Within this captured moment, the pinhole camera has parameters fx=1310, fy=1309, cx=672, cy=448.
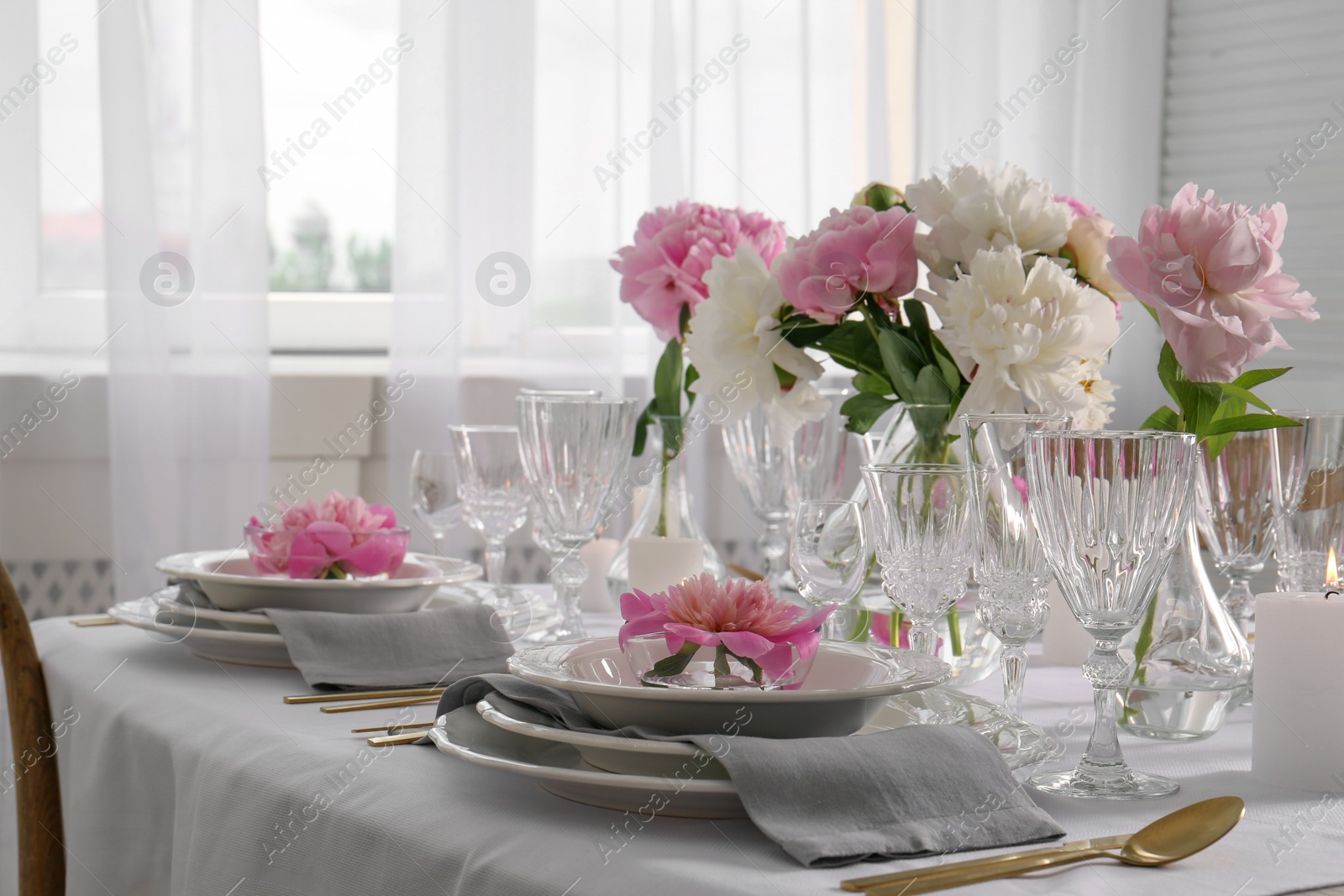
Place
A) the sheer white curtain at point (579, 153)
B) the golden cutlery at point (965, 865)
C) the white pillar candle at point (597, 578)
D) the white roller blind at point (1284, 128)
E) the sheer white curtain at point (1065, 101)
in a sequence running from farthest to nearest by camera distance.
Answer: the sheer white curtain at point (1065, 101) → the white roller blind at point (1284, 128) → the sheer white curtain at point (579, 153) → the white pillar candle at point (597, 578) → the golden cutlery at point (965, 865)

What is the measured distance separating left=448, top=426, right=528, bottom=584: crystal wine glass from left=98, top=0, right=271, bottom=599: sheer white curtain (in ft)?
4.51

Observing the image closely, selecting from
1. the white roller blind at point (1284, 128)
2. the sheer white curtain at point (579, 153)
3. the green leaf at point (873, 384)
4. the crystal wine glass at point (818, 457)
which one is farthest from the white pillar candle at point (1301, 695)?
the white roller blind at point (1284, 128)

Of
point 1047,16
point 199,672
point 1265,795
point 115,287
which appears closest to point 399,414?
point 115,287

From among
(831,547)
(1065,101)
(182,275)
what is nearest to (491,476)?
(831,547)

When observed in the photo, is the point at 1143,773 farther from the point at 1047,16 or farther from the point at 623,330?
the point at 1047,16

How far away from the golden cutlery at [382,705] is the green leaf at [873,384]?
0.41 metres

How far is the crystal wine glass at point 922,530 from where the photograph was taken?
0.79 meters

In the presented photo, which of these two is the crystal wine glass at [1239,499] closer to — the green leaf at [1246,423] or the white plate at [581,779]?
the green leaf at [1246,423]

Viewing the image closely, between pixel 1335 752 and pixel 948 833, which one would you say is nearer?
pixel 948 833

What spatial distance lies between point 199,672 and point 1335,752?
0.78m

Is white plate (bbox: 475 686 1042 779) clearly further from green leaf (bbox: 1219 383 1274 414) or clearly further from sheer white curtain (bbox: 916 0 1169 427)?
sheer white curtain (bbox: 916 0 1169 427)

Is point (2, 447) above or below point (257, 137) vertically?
below

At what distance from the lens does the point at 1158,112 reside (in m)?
3.24

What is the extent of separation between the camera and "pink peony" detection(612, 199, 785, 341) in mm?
1204
